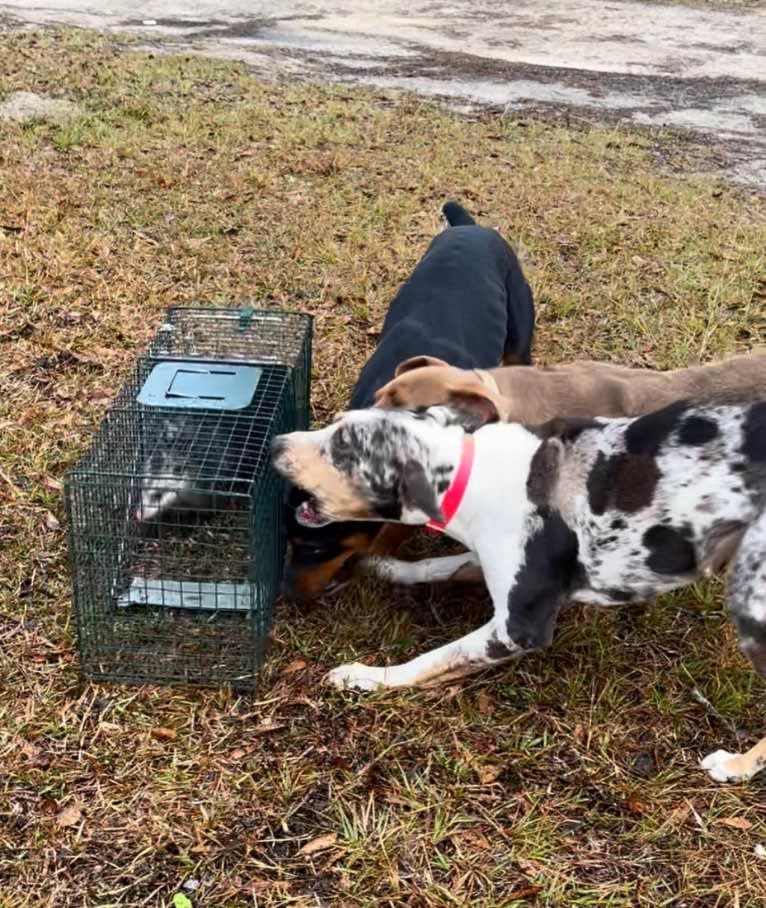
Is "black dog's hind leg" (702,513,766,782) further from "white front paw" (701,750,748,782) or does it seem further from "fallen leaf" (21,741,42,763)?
"fallen leaf" (21,741,42,763)

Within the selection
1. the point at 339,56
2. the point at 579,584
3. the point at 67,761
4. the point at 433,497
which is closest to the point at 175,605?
the point at 67,761

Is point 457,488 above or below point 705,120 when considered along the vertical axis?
above

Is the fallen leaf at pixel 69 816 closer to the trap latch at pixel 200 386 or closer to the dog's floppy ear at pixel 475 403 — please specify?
the trap latch at pixel 200 386

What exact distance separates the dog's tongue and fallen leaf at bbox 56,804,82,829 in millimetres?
1218

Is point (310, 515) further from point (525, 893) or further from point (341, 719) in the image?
point (525, 893)

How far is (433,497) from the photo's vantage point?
3.54 meters

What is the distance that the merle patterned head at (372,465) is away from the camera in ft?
11.6

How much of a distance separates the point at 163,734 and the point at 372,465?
115 cm

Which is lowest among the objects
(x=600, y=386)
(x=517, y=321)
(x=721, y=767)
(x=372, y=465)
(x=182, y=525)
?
(x=721, y=767)

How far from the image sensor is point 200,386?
12.7ft

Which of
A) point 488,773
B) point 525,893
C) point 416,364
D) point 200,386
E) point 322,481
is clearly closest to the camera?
point 525,893

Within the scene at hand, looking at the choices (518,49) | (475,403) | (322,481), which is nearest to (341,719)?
(322,481)

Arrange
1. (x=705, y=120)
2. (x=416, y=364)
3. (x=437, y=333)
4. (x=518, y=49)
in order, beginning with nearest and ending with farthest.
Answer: (x=416, y=364), (x=437, y=333), (x=705, y=120), (x=518, y=49)

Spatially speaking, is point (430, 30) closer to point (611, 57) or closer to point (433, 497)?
point (611, 57)
